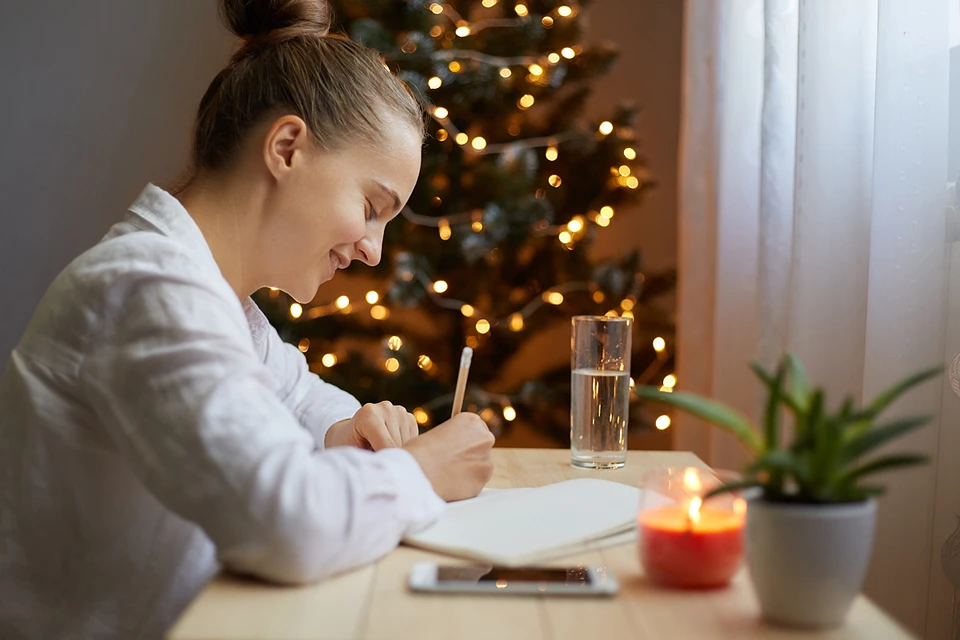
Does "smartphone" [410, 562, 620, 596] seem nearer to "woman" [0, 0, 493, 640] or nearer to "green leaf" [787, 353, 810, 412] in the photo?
"woman" [0, 0, 493, 640]

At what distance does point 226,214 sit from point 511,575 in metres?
0.54

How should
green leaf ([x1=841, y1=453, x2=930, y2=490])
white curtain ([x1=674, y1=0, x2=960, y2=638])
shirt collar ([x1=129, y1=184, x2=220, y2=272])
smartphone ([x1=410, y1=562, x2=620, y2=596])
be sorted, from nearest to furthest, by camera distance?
green leaf ([x1=841, y1=453, x2=930, y2=490]) → smartphone ([x1=410, y1=562, x2=620, y2=596]) → shirt collar ([x1=129, y1=184, x2=220, y2=272]) → white curtain ([x1=674, y1=0, x2=960, y2=638])

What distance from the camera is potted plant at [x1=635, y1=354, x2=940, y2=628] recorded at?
22.5 inches

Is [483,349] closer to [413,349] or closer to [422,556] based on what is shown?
[413,349]

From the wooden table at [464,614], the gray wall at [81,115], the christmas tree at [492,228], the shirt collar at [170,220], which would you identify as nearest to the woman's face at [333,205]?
the shirt collar at [170,220]

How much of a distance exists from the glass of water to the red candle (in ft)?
1.39

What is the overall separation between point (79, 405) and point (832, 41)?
1126mm

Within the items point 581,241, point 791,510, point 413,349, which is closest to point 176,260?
point 791,510

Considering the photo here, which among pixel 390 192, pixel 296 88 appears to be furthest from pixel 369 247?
pixel 296 88

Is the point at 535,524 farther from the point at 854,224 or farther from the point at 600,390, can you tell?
the point at 854,224

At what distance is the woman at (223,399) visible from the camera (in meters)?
0.68

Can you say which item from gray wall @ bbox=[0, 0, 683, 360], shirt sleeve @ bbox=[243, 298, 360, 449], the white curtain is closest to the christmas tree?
the white curtain

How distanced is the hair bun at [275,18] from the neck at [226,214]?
18cm

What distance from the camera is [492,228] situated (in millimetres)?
2395
